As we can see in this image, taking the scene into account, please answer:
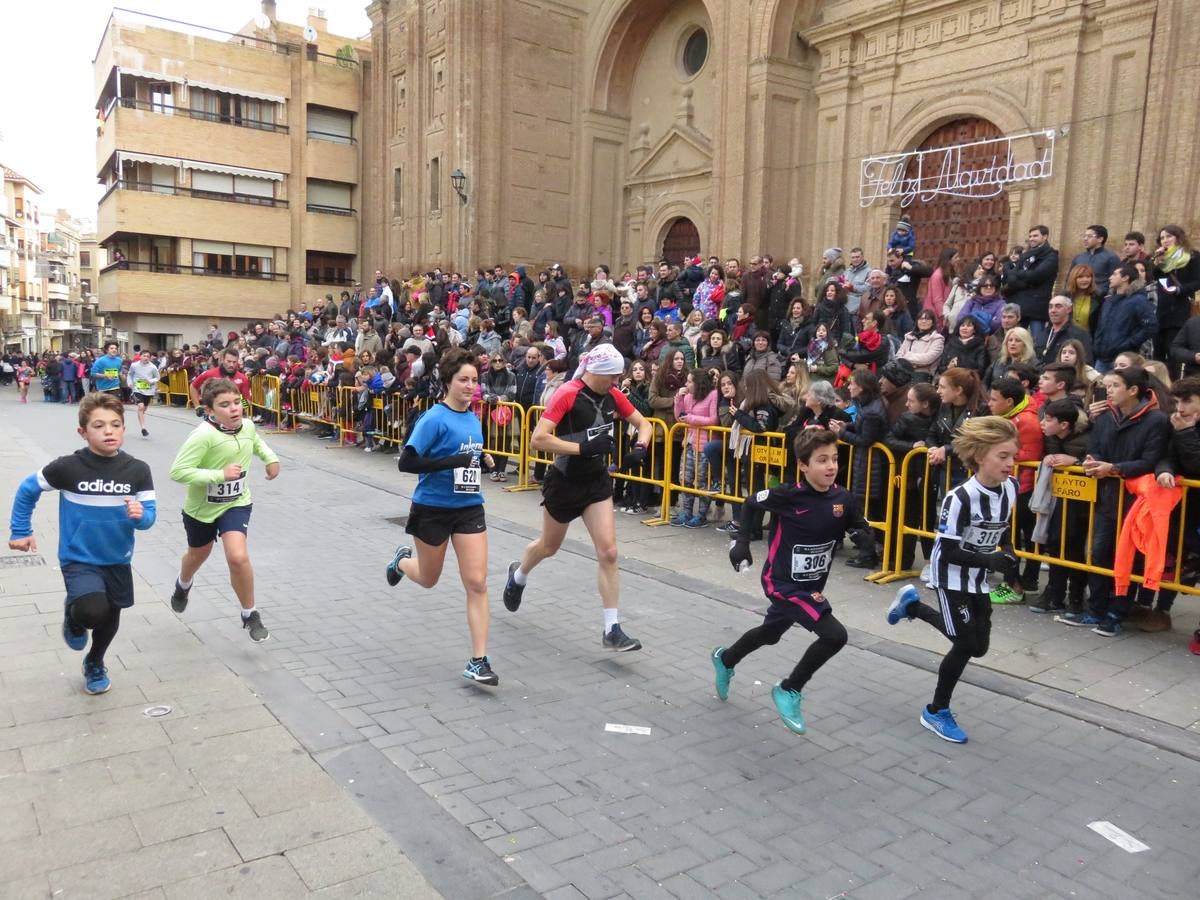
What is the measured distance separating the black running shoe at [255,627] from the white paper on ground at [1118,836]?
4688 millimetres

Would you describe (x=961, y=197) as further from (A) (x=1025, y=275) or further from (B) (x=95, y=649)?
(B) (x=95, y=649)

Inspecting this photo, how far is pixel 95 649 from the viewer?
4.96 m

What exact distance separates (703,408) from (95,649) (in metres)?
6.50

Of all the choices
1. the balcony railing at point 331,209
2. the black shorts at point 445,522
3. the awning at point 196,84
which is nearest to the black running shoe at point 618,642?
the black shorts at point 445,522

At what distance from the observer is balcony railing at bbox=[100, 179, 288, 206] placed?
1443 inches

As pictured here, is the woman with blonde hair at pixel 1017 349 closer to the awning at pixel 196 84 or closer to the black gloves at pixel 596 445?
the black gloves at pixel 596 445

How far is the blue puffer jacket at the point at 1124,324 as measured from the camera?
9.14 meters

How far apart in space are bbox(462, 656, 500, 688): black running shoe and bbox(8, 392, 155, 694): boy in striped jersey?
6.19ft

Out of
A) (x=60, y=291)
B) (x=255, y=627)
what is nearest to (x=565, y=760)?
(x=255, y=627)

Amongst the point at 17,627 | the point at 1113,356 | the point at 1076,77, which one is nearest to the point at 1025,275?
the point at 1113,356

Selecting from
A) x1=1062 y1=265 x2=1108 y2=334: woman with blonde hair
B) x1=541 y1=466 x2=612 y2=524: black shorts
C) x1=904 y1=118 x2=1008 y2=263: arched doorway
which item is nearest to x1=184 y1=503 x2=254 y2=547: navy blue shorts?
x1=541 y1=466 x2=612 y2=524: black shorts

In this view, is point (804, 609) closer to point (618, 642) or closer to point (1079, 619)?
point (618, 642)

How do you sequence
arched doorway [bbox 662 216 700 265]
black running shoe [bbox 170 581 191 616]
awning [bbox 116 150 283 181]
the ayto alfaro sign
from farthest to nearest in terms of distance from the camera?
awning [bbox 116 150 283 181]
arched doorway [bbox 662 216 700 265]
the ayto alfaro sign
black running shoe [bbox 170 581 191 616]

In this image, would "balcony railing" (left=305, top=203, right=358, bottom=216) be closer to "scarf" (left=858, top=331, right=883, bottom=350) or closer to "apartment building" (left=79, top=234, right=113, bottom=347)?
"apartment building" (left=79, top=234, right=113, bottom=347)
